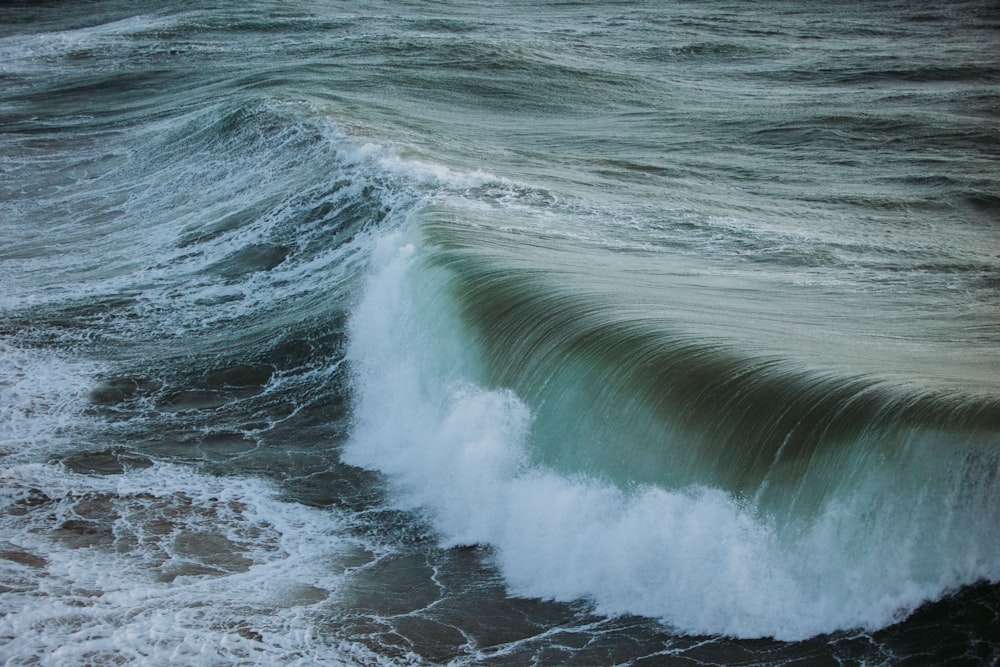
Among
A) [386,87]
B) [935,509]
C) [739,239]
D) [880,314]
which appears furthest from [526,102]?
[935,509]

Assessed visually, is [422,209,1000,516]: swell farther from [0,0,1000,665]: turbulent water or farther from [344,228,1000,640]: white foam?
[344,228,1000,640]: white foam

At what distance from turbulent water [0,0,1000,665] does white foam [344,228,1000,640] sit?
2 centimetres

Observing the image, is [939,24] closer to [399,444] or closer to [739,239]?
[739,239]

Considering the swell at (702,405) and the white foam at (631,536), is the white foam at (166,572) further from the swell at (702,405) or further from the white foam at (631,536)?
the swell at (702,405)

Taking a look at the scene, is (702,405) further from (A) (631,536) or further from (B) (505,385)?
(B) (505,385)

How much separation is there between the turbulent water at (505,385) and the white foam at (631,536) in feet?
0.07

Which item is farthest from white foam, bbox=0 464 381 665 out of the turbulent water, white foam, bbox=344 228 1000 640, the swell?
the swell

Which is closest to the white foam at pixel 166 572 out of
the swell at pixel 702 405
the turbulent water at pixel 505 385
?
the turbulent water at pixel 505 385

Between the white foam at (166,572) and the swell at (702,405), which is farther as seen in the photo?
the swell at (702,405)

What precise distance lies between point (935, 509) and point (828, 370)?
1.53 m

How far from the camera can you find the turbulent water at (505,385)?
6.90 m

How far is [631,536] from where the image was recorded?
7.60 m

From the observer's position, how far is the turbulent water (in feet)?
22.6

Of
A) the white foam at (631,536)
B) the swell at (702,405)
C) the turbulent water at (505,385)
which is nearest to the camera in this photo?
the white foam at (631,536)
